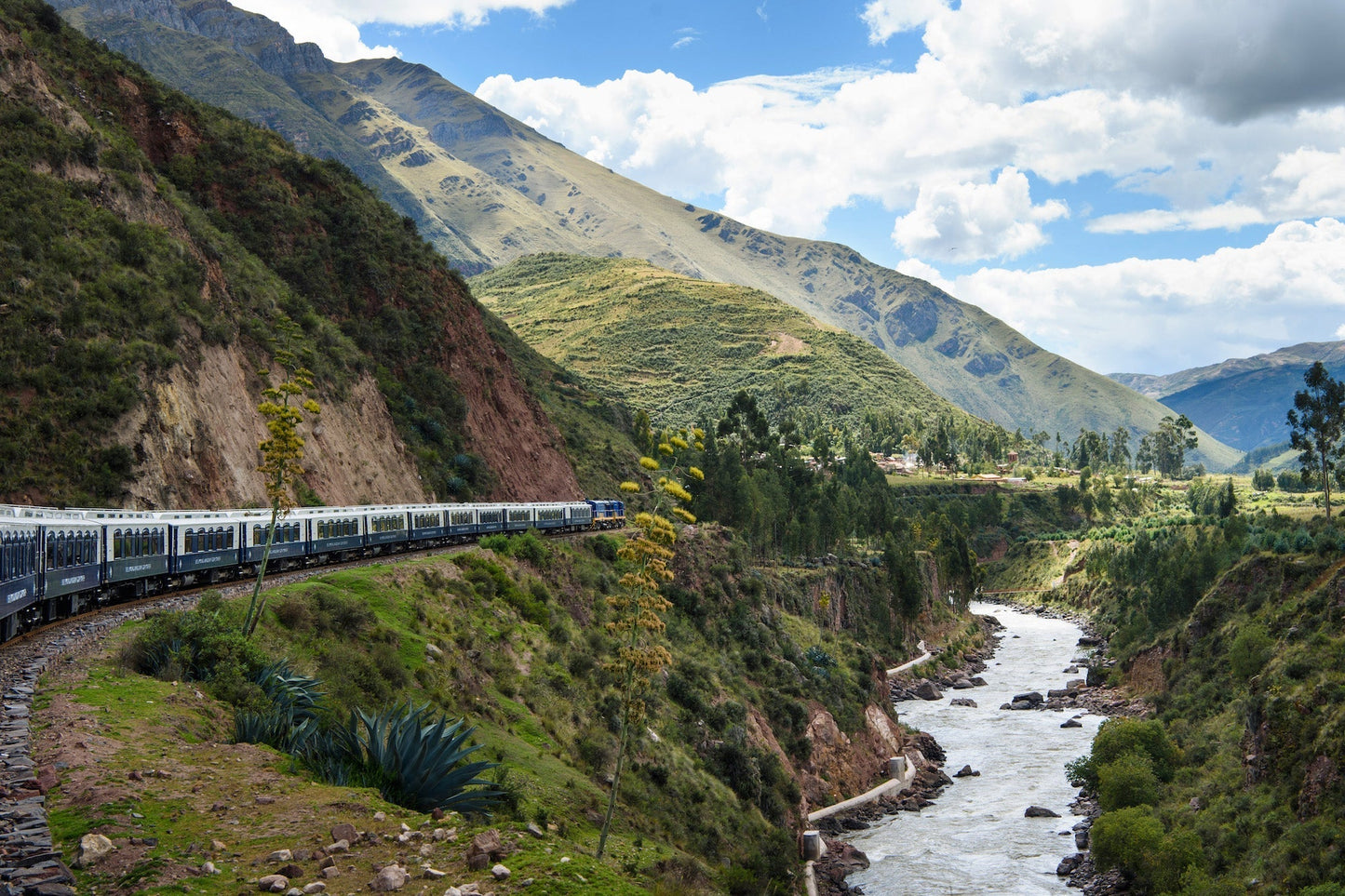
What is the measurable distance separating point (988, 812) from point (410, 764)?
42.6 m

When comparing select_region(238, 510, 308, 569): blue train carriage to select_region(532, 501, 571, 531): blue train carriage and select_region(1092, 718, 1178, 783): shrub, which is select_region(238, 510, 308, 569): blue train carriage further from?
select_region(1092, 718, 1178, 783): shrub

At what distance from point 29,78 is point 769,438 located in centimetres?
8428

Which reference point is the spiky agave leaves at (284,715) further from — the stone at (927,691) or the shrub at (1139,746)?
the stone at (927,691)

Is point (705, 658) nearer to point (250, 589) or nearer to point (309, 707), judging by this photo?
point (250, 589)

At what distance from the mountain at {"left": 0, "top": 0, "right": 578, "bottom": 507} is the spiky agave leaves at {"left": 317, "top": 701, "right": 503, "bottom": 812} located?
25.3m

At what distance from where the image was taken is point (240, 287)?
56.8m

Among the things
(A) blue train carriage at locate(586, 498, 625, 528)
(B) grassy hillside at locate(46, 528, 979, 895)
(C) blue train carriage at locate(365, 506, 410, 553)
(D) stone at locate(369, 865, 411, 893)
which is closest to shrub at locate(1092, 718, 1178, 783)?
(B) grassy hillside at locate(46, 528, 979, 895)

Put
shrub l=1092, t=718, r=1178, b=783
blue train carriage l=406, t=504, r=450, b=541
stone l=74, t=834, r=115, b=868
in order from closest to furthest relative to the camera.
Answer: stone l=74, t=834, r=115, b=868, blue train carriage l=406, t=504, r=450, b=541, shrub l=1092, t=718, r=1178, b=783

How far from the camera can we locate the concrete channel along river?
137 ft

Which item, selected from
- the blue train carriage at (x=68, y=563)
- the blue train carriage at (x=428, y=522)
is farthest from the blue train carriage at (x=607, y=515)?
the blue train carriage at (x=68, y=563)

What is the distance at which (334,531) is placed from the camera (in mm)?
40531

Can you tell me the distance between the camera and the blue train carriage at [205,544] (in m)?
31.2

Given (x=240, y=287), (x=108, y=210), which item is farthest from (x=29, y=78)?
(x=240, y=287)

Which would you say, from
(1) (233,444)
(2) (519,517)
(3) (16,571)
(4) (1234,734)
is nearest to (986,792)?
(4) (1234,734)
